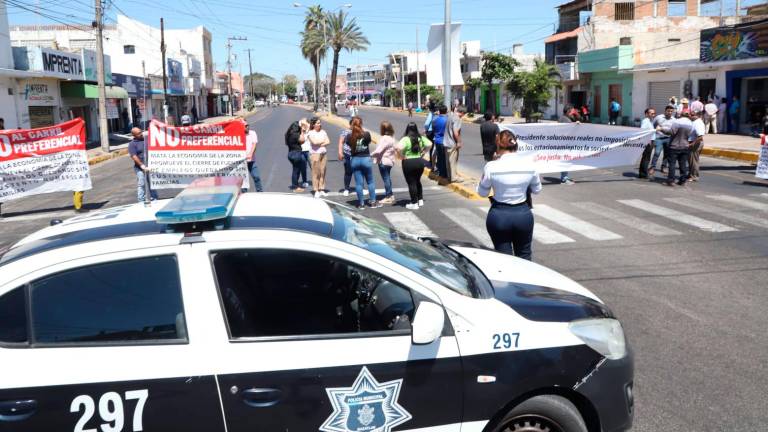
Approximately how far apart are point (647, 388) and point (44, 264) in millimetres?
4065

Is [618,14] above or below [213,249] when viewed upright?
above

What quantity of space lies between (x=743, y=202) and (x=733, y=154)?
29.0 ft

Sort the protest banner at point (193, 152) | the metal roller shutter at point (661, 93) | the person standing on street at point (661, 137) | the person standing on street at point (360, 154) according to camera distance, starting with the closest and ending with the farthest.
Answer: the person standing on street at point (360, 154), the protest banner at point (193, 152), the person standing on street at point (661, 137), the metal roller shutter at point (661, 93)

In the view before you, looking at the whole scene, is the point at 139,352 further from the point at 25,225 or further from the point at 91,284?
the point at 25,225

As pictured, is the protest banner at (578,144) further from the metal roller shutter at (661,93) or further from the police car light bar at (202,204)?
the metal roller shutter at (661,93)

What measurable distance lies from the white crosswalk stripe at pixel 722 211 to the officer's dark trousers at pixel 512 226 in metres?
6.22

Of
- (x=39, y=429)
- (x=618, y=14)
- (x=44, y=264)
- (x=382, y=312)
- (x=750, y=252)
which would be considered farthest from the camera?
(x=618, y=14)

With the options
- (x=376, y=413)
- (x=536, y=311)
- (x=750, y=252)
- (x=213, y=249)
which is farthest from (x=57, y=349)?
(x=750, y=252)

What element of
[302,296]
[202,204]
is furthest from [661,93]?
[202,204]

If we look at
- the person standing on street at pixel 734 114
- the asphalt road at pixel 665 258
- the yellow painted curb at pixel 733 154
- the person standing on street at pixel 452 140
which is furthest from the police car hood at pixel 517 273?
the person standing on street at pixel 734 114

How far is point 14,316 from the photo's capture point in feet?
10.0

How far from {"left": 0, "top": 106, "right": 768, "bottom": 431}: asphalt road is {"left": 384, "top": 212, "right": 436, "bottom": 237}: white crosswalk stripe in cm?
3

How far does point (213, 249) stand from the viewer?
10.5 feet

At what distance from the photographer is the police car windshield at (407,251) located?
360 centimetres
